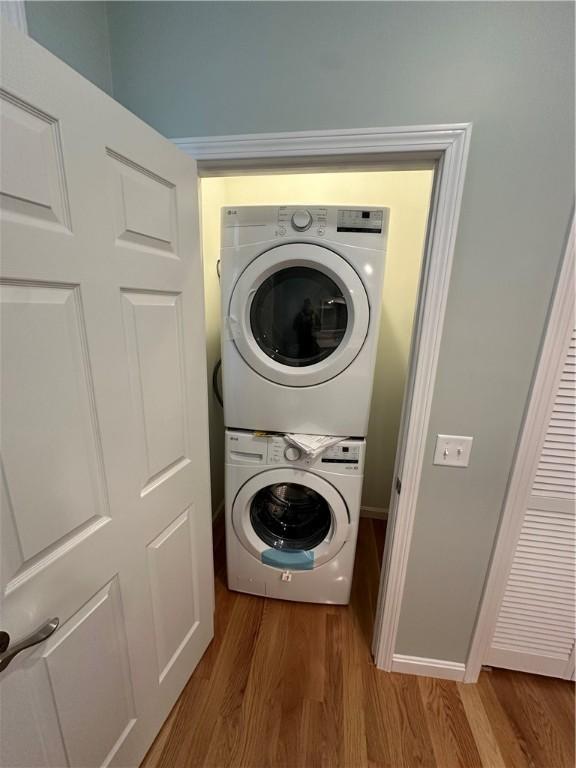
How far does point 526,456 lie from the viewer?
3.34 feet

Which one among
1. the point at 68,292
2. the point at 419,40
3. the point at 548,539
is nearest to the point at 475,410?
the point at 548,539

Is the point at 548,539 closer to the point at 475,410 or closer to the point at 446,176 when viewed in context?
the point at 475,410

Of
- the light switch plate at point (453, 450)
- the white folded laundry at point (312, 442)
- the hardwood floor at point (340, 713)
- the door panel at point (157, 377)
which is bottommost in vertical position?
the hardwood floor at point (340, 713)

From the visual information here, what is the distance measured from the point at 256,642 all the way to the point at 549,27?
2.30 m

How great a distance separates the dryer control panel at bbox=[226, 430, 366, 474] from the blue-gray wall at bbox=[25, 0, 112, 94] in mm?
1303

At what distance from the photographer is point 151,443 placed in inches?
34.7

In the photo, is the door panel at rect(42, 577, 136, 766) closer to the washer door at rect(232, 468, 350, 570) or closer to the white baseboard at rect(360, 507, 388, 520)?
the washer door at rect(232, 468, 350, 570)

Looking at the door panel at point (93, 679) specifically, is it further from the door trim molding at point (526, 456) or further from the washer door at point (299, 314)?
the door trim molding at point (526, 456)

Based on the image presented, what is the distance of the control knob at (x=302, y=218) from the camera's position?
115 cm

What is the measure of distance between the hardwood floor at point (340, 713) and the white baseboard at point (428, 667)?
0.02 meters

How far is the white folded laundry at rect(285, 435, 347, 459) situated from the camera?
4.29ft

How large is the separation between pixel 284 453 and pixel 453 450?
2.20 feet

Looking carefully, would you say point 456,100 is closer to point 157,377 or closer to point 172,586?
point 157,377

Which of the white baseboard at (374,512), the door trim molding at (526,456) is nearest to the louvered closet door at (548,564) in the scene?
the door trim molding at (526,456)
